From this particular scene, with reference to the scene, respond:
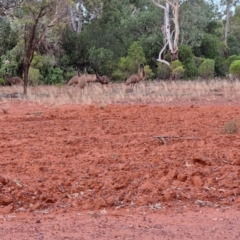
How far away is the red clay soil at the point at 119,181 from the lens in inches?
227

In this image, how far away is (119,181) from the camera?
740 cm

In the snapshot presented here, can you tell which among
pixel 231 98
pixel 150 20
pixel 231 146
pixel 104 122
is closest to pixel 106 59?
pixel 150 20

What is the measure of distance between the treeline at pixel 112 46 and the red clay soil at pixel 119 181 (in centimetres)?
1381

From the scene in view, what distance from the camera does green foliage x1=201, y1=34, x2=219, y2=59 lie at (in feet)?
115

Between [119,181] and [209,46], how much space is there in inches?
1162

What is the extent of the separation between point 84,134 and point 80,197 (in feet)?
13.2

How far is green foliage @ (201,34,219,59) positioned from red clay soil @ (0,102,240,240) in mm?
23991

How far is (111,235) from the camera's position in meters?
5.44

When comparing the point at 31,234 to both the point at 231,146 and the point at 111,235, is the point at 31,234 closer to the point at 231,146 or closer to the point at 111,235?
the point at 111,235

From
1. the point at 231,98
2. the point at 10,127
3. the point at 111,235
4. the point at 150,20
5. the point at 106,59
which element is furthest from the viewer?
the point at 150,20

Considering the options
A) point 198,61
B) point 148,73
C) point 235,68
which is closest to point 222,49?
point 198,61

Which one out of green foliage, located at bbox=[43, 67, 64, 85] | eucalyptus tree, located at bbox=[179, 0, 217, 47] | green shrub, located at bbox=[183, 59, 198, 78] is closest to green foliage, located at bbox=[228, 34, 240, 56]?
eucalyptus tree, located at bbox=[179, 0, 217, 47]

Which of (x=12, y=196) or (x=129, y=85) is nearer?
(x=12, y=196)

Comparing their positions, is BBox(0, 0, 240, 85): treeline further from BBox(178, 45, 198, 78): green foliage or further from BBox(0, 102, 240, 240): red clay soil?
BBox(0, 102, 240, 240): red clay soil
